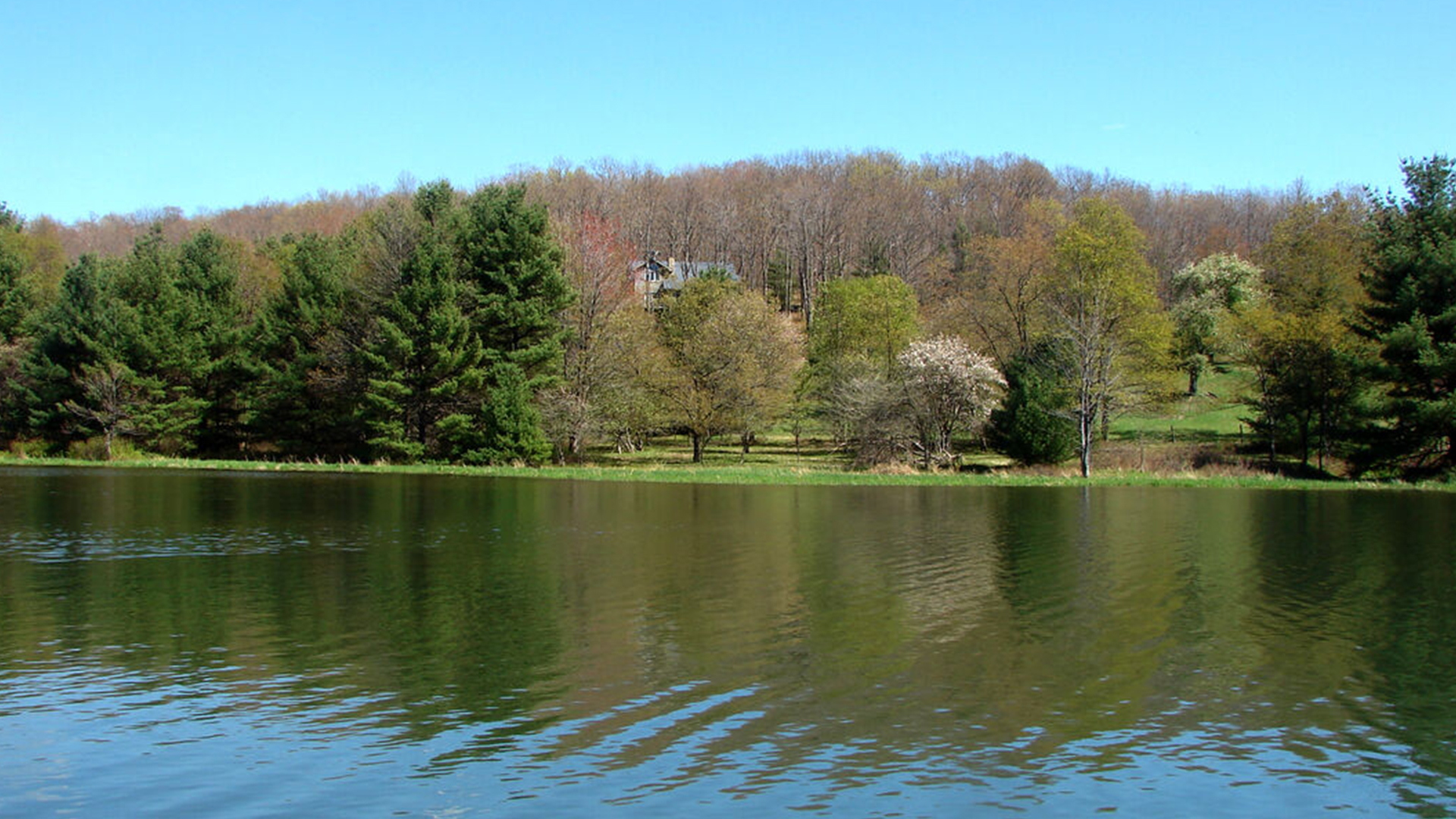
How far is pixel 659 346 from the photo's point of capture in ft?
207

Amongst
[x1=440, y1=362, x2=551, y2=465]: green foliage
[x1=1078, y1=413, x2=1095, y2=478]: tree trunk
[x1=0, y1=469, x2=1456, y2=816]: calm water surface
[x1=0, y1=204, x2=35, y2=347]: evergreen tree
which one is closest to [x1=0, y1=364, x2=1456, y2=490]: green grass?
[x1=1078, y1=413, x2=1095, y2=478]: tree trunk

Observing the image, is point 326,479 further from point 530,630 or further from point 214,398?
point 530,630

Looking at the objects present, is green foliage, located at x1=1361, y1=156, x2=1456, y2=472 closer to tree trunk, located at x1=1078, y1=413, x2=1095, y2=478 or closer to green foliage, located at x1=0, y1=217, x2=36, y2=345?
tree trunk, located at x1=1078, y1=413, x2=1095, y2=478

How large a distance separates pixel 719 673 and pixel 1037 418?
131 feet

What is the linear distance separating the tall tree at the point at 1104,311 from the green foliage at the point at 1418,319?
1074 centimetres

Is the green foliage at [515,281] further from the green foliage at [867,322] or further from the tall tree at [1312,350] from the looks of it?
the tall tree at [1312,350]

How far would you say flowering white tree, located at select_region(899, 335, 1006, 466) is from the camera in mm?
53562

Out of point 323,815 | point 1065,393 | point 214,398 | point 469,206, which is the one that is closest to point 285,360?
point 214,398

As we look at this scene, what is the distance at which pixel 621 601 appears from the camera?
18.2 metres

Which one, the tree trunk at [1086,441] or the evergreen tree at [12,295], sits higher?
the evergreen tree at [12,295]

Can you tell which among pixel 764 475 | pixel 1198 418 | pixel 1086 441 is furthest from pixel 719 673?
pixel 1198 418

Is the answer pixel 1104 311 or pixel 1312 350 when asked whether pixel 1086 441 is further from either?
pixel 1312 350

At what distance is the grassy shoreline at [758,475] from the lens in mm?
43969

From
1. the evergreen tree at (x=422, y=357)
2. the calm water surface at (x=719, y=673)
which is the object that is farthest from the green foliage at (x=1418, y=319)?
the evergreen tree at (x=422, y=357)
